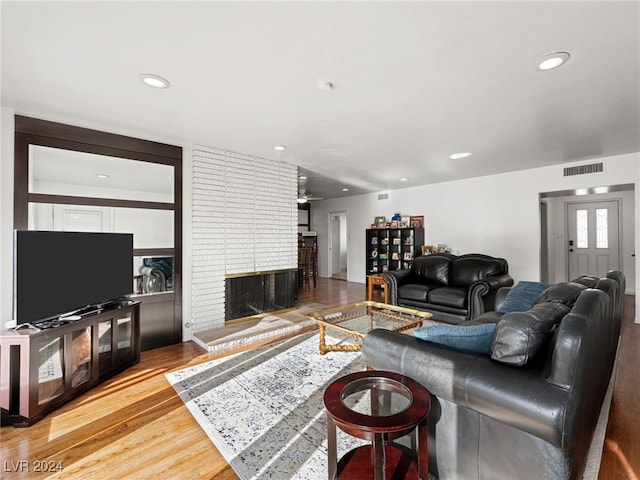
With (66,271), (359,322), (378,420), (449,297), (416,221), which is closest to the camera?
(378,420)

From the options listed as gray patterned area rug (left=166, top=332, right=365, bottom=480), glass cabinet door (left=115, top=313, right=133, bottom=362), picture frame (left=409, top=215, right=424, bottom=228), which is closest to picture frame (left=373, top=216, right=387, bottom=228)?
picture frame (left=409, top=215, right=424, bottom=228)

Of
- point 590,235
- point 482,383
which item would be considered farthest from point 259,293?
point 590,235

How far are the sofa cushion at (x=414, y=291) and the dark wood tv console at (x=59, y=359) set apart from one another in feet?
11.9

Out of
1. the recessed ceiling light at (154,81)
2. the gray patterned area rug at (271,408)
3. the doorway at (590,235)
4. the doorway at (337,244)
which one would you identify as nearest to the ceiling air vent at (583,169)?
the doorway at (590,235)

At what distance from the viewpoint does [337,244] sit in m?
9.23

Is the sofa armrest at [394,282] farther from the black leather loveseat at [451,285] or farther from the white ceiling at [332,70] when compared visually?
the white ceiling at [332,70]

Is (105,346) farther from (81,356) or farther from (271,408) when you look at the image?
(271,408)

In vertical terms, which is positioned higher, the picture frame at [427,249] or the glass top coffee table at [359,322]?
the picture frame at [427,249]

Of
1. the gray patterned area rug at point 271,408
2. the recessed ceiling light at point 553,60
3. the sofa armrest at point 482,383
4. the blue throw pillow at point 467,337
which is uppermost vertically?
the recessed ceiling light at point 553,60

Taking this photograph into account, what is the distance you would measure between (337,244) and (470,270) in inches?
198

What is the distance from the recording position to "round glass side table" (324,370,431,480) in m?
1.15

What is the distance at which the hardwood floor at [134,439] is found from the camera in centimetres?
161

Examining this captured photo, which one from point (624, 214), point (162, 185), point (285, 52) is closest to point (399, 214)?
point (624, 214)

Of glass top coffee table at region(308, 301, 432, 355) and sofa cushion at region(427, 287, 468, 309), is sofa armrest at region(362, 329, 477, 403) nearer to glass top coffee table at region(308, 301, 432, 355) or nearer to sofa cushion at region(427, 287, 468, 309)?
glass top coffee table at region(308, 301, 432, 355)
